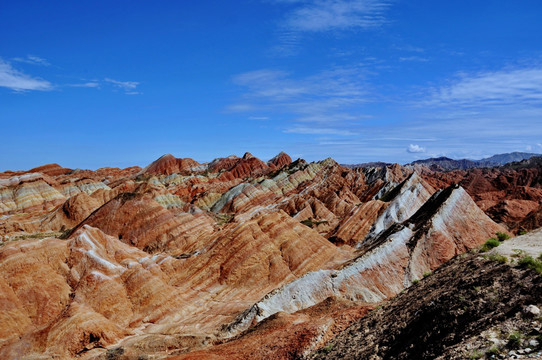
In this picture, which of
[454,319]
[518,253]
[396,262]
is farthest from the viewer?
[396,262]

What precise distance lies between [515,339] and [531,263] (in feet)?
13.6

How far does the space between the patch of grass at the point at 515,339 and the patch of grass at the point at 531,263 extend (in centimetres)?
331

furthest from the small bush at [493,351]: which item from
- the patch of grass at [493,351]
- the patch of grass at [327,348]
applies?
the patch of grass at [327,348]

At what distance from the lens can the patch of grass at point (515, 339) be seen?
8.87 m

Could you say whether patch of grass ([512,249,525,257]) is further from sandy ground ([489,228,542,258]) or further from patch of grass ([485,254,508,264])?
patch of grass ([485,254,508,264])

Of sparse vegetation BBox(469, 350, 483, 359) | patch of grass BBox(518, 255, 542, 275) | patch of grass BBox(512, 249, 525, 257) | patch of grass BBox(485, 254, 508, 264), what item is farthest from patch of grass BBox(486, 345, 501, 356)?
patch of grass BBox(512, 249, 525, 257)

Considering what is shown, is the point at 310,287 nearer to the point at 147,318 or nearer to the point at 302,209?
the point at 147,318

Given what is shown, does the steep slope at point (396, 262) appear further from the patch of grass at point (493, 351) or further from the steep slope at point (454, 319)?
the patch of grass at point (493, 351)

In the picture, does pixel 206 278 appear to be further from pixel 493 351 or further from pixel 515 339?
pixel 515 339

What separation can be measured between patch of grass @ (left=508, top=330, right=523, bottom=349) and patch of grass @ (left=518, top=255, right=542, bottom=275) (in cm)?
331

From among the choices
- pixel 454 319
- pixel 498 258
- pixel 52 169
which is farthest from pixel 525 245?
pixel 52 169

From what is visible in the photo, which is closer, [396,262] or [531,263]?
[531,263]

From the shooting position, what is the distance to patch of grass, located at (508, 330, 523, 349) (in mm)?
8867

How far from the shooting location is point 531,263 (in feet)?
40.0
